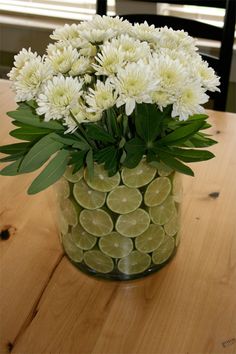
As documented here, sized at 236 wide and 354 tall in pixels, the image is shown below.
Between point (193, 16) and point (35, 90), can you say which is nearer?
point (35, 90)

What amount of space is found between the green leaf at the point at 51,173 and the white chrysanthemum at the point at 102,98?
0.34 feet

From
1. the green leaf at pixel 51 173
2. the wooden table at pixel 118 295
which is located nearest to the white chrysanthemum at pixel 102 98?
the green leaf at pixel 51 173

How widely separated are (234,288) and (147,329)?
16 centimetres

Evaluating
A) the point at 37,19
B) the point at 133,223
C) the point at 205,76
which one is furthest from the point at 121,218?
the point at 37,19

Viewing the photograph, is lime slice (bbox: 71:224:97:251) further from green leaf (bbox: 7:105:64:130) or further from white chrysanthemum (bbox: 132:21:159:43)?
white chrysanthemum (bbox: 132:21:159:43)

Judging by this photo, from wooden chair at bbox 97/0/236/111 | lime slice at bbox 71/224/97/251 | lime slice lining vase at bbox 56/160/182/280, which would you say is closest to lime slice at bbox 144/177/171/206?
lime slice lining vase at bbox 56/160/182/280

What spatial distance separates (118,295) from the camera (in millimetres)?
747

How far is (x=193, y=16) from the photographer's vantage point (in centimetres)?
230

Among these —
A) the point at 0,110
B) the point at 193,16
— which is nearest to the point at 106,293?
the point at 0,110

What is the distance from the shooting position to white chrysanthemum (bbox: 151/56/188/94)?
577mm

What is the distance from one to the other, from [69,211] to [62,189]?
0.03 metres

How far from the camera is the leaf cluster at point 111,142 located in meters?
0.62

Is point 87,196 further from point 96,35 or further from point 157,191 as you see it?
point 96,35

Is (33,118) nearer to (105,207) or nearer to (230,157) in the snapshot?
(105,207)
